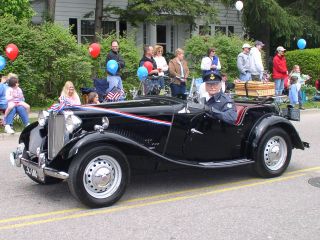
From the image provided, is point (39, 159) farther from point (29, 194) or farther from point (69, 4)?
point (69, 4)

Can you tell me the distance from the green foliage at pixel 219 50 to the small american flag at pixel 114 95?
6552 mm

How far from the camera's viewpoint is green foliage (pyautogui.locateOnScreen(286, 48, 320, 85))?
74.7 feet

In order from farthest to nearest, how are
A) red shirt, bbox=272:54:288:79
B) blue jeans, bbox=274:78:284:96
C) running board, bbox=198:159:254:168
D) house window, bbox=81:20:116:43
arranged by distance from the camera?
1. house window, bbox=81:20:116:43
2. blue jeans, bbox=274:78:284:96
3. red shirt, bbox=272:54:288:79
4. running board, bbox=198:159:254:168

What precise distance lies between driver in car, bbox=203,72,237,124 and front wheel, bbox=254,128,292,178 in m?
0.60

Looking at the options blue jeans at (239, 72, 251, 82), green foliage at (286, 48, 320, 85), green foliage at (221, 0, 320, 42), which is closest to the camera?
blue jeans at (239, 72, 251, 82)

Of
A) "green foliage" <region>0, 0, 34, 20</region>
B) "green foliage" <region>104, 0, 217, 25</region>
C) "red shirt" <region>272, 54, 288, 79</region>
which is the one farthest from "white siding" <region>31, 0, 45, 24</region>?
"red shirt" <region>272, 54, 288, 79</region>

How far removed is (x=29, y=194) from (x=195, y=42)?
13.7m

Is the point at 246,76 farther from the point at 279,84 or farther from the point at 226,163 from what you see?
the point at 226,163

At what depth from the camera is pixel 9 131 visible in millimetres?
11523

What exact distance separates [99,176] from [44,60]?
33.7 feet

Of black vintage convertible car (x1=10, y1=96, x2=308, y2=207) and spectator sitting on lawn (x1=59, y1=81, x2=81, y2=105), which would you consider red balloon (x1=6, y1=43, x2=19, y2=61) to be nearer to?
spectator sitting on lawn (x1=59, y1=81, x2=81, y2=105)

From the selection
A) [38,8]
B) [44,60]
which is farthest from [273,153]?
[38,8]

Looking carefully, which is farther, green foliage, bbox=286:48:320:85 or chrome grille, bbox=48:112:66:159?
green foliage, bbox=286:48:320:85

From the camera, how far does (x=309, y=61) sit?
23.0m
